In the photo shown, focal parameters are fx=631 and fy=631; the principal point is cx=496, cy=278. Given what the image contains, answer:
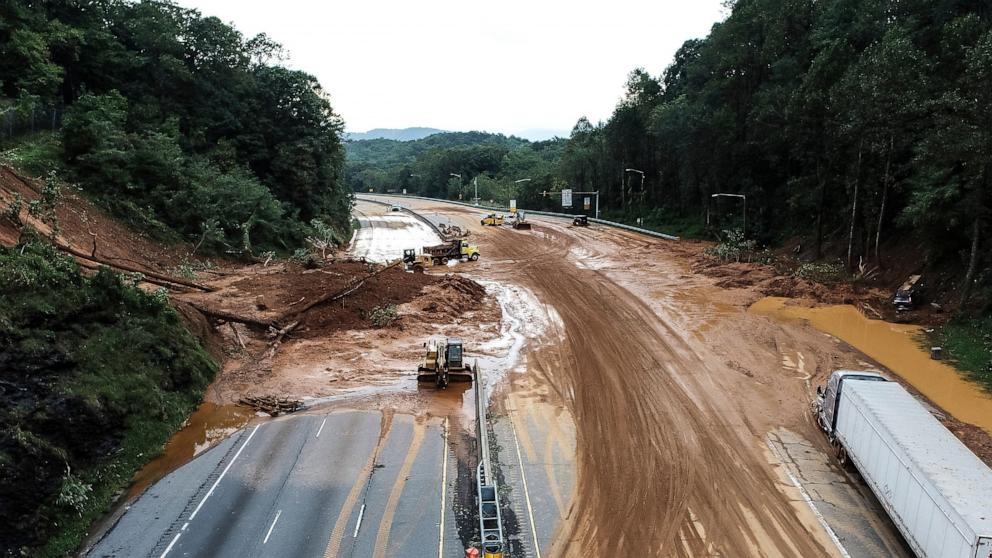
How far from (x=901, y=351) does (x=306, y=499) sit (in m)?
25.6

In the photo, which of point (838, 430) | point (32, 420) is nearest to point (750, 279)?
point (838, 430)

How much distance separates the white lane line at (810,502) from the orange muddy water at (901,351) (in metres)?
7.45

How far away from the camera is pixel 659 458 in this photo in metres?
18.0

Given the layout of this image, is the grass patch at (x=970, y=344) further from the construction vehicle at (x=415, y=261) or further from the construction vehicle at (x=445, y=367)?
the construction vehicle at (x=415, y=261)

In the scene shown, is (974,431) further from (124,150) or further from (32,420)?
(124,150)

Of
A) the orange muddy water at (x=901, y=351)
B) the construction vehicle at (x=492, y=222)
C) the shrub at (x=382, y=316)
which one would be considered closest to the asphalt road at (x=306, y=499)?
the shrub at (x=382, y=316)

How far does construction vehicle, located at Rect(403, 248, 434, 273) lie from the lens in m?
46.7

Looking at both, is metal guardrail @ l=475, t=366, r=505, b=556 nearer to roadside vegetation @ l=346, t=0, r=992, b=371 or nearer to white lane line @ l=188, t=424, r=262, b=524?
white lane line @ l=188, t=424, r=262, b=524

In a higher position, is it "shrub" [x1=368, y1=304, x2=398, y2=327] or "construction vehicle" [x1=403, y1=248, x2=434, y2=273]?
"construction vehicle" [x1=403, y1=248, x2=434, y2=273]

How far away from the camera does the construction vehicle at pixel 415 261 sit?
46697 mm

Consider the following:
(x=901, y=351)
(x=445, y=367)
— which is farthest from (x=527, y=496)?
(x=901, y=351)

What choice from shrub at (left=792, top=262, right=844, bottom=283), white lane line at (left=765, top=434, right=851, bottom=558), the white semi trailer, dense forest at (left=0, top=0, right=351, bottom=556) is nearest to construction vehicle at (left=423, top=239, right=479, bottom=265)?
dense forest at (left=0, top=0, right=351, bottom=556)

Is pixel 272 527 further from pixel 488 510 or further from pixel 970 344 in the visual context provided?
pixel 970 344

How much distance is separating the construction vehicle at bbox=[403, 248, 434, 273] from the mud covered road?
35.2ft
